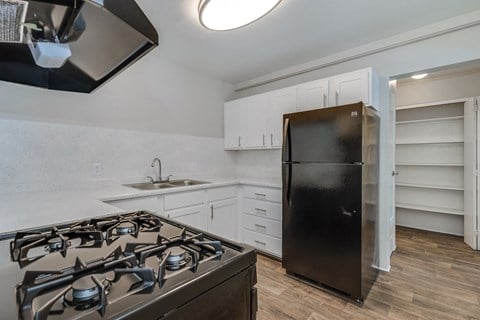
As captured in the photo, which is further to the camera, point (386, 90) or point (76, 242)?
point (386, 90)

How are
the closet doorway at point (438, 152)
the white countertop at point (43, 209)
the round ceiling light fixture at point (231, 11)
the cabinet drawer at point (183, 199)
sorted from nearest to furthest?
the white countertop at point (43, 209), the round ceiling light fixture at point (231, 11), the cabinet drawer at point (183, 199), the closet doorway at point (438, 152)

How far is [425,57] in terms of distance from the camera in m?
Answer: 2.22

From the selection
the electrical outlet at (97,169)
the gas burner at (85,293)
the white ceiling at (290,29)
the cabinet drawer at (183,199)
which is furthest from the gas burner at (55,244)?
the white ceiling at (290,29)

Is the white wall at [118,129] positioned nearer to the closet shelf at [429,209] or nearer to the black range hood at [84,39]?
the black range hood at [84,39]

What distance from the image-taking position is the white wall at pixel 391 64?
6.77ft

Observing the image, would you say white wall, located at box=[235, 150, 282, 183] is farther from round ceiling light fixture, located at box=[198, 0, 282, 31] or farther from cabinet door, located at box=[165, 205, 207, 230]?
round ceiling light fixture, located at box=[198, 0, 282, 31]

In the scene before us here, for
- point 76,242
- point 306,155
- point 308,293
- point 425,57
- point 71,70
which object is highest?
point 425,57

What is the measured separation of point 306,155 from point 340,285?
114cm

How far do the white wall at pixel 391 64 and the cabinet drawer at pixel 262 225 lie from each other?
3.49ft

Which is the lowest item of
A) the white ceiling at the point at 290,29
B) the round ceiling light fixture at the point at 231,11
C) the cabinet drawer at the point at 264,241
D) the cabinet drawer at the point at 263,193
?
the cabinet drawer at the point at 264,241

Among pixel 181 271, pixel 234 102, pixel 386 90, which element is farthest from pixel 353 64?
pixel 181 271

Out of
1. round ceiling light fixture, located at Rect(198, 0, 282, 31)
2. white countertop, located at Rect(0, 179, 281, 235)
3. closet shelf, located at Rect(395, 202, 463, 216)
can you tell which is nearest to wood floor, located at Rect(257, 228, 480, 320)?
closet shelf, located at Rect(395, 202, 463, 216)

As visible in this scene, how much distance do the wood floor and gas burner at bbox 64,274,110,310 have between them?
161 centimetres

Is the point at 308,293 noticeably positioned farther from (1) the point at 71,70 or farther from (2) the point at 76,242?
(1) the point at 71,70
